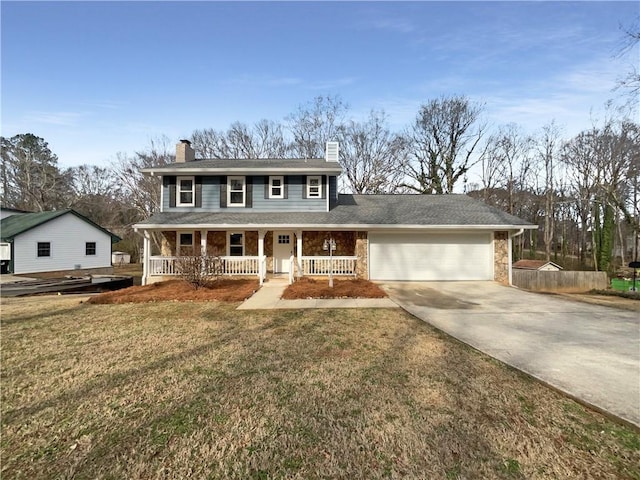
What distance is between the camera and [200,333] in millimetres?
5688

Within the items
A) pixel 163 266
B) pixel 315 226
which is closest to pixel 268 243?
pixel 315 226

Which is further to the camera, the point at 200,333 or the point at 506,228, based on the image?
the point at 506,228

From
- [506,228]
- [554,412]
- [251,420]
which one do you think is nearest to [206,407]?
[251,420]

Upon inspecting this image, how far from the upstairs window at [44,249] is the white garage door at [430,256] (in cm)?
2076

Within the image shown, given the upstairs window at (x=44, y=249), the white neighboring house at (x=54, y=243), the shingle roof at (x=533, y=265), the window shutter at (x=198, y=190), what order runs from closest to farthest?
the window shutter at (x=198, y=190), the shingle roof at (x=533, y=265), the white neighboring house at (x=54, y=243), the upstairs window at (x=44, y=249)

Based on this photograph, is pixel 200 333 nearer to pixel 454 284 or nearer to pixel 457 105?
pixel 454 284

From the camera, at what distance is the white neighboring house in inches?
714

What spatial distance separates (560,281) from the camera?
42.8 feet

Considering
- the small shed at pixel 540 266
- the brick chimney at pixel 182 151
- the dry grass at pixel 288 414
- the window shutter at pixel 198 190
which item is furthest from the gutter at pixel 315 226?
the small shed at pixel 540 266

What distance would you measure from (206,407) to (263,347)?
182cm

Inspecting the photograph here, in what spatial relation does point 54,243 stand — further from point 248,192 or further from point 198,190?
point 248,192

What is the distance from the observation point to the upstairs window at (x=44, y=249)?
1909cm

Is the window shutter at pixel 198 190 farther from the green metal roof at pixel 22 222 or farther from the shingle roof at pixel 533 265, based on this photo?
the shingle roof at pixel 533 265

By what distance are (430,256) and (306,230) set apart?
210 inches
